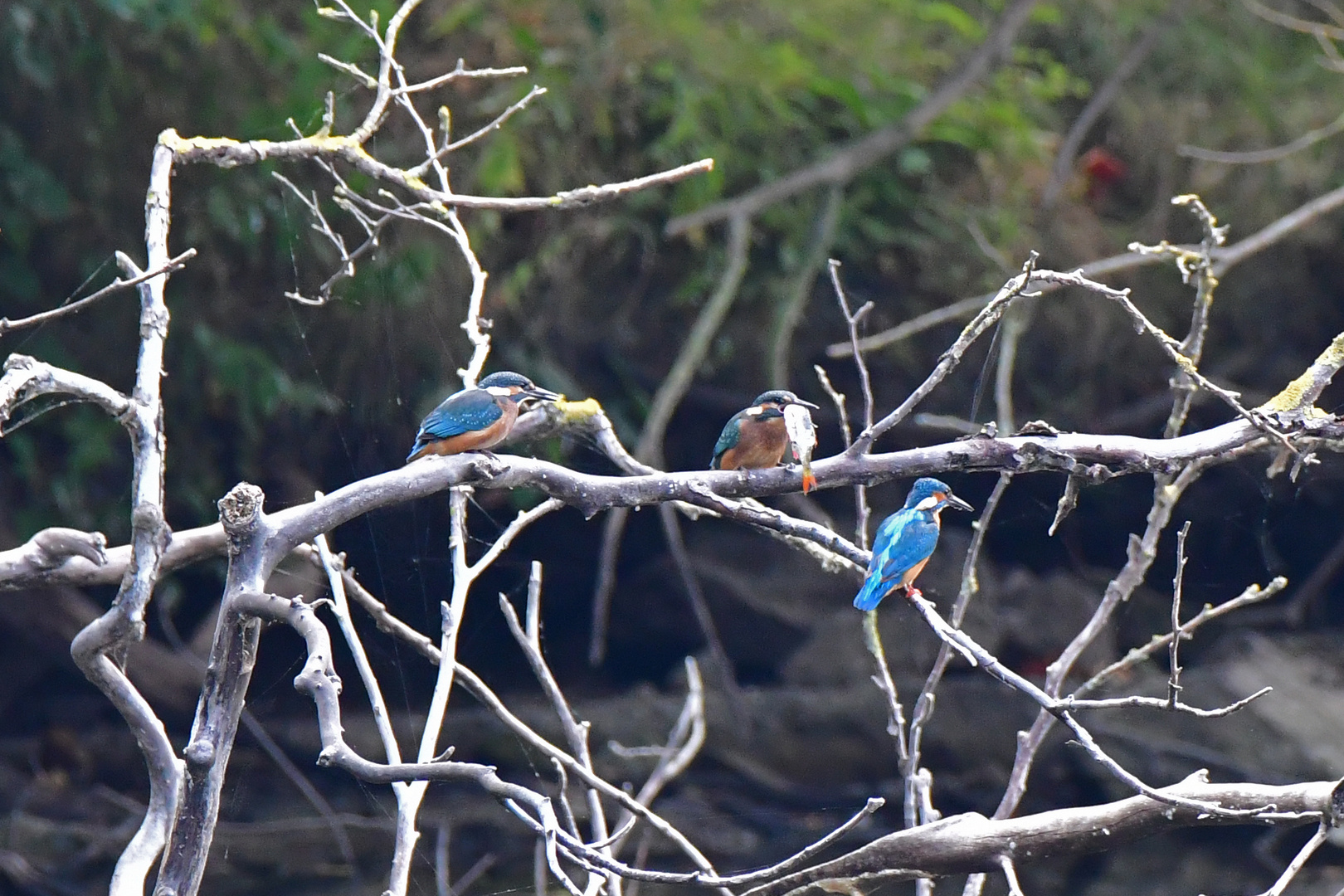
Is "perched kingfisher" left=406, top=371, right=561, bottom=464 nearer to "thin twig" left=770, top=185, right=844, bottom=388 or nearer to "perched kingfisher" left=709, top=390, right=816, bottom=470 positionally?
"perched kingfisher" left=709, top=390, right=816, bottom=470

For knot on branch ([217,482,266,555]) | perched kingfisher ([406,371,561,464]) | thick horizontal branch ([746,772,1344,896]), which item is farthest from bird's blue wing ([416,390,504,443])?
thick horizontal branch ([746,772,1344,896])

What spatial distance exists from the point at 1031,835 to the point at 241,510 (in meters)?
1.24

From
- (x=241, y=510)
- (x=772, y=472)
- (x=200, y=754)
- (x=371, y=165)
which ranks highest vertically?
(x=371, y=165)

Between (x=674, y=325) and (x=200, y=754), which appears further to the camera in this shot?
(x=674, y=325)

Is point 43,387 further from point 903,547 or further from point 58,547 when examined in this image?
point 903,547

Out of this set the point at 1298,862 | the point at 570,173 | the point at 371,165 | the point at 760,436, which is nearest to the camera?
the point at 1298,862

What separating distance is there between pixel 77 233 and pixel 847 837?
13.1 ft

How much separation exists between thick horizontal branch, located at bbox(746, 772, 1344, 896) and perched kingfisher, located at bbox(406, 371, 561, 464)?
1.13m

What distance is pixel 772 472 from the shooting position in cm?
223

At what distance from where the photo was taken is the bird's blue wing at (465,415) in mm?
2870

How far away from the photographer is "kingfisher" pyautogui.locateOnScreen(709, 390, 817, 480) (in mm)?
3318

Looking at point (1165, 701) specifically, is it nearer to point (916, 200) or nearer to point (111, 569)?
point (111, 569)

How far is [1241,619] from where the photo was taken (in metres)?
7.27

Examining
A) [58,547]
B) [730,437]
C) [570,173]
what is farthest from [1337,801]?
[570,173]
